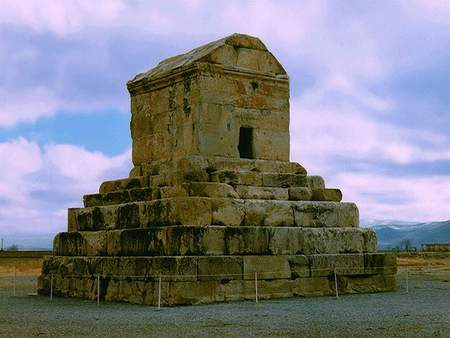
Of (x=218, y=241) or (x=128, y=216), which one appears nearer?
(x=218, y=241)

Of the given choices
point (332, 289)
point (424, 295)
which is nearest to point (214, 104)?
point (332, 289)

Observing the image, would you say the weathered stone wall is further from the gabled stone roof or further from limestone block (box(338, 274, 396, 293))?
limestone block (box(338, 274, 396, 293))

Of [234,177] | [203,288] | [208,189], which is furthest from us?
[234,177]

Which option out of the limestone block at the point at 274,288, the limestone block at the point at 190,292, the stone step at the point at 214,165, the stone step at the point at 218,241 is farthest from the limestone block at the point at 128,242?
the limestone block at the point at 274,288

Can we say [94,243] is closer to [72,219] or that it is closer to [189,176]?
[72,219]

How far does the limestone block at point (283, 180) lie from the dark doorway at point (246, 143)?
2.56 ft

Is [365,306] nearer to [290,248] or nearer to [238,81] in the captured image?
[290,248]

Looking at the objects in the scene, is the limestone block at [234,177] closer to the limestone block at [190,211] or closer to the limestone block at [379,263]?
the limestone block at [190,211]

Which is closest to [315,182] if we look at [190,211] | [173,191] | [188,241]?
[173,191]

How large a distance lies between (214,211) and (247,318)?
3543mm

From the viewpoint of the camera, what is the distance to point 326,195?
1750cm

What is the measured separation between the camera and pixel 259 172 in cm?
1694

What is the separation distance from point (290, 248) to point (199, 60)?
445 centimetres

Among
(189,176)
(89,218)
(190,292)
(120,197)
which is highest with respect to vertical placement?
(189,176)
